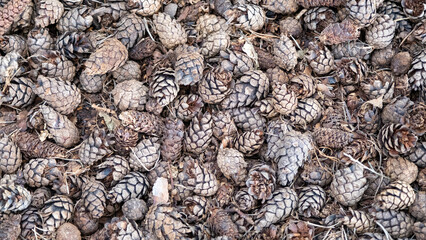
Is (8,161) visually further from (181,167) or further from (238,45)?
(238,45)

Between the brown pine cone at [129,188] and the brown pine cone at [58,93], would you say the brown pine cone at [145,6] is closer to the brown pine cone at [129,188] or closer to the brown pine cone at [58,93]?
the brown pine cone at [58,93]

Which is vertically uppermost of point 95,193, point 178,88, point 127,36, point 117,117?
point 127,36

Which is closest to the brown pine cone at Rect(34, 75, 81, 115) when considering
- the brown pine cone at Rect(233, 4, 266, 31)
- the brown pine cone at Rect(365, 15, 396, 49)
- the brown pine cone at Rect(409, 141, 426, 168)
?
the brown pine cone at Rect(233, 4, 266, 31)

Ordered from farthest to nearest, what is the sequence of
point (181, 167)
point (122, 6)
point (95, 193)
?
point (122, 6), point (181, 167), point (95, 193)

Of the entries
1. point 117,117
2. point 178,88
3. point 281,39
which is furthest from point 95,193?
point 281,39

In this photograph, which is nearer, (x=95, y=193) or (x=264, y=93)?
(x=95, y=193)

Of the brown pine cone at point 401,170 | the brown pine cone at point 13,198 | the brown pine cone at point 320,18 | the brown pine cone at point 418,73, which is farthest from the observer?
the brown pine cone at point 320,18

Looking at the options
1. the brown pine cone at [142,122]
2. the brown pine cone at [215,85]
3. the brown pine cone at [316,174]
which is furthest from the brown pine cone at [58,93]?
the brown pine cone at [316,174]

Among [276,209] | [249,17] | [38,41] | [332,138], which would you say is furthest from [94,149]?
[332,138]
